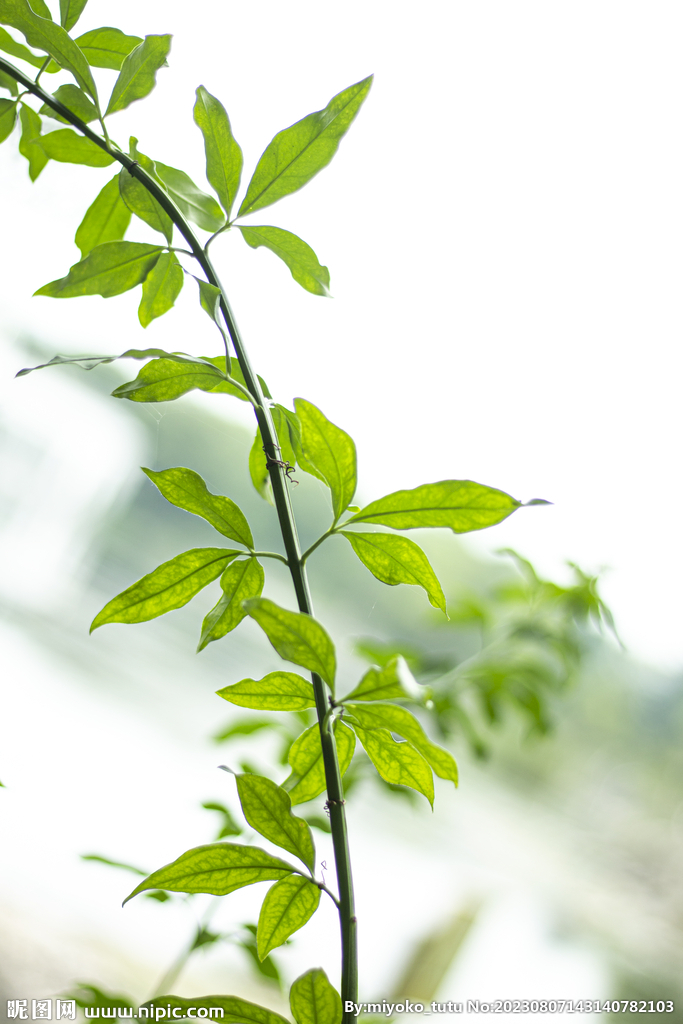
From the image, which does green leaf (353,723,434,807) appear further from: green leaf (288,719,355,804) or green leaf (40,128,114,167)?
green leaf (40,128,114,167)

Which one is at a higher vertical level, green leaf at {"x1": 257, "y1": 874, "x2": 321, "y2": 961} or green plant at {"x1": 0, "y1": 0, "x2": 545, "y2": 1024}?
green plant at {"x1": 0, "y1": 0, "x2": 545, "y2": 1024}

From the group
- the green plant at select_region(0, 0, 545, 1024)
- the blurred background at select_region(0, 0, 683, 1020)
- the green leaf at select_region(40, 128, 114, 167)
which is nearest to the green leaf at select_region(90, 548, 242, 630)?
the green plant at select_region(0, 0, 545, 1024)

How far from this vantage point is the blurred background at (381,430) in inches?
33.4

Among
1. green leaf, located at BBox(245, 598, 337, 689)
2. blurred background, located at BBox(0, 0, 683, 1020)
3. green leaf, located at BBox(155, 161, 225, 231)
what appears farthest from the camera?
blurred background, located at BBox(0, 0, 683, 1020)

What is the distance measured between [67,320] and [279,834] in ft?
3.34

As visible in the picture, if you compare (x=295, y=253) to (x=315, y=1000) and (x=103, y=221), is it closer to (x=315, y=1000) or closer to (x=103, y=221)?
(x=103, y=221)

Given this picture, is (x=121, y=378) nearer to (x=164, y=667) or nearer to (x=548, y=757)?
(x=164, y=667)

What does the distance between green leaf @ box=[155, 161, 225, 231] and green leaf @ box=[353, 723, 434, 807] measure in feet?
0.76

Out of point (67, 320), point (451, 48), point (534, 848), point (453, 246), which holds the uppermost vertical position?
point (451, 48)

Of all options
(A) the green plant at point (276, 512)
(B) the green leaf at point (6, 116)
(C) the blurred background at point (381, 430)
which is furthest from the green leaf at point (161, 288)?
(C) the blurred background at point (381, 430)

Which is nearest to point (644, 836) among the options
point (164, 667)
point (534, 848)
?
point (534, 848)

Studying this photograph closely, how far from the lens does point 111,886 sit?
99 cm

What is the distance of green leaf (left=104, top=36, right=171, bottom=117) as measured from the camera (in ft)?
0.89

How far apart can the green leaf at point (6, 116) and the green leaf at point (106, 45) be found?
0.18ft
